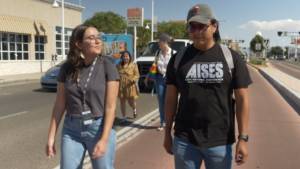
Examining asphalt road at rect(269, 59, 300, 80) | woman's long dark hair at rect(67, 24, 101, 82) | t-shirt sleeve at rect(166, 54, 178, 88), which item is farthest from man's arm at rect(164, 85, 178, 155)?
asphalt road at rect(269, 59, 300, 80)

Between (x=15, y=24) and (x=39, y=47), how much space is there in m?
3.79

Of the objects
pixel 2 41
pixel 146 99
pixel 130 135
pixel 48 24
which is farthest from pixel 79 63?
pixel 48 24

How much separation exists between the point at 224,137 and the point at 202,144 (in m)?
0.18

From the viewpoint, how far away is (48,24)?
Answer: 26.9m

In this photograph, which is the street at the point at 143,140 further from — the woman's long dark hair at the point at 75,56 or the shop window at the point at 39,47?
the shop window at the point at 39,47

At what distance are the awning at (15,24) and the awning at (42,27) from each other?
0.64m

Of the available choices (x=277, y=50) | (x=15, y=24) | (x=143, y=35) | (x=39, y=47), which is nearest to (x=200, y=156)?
(x=15, y=24)

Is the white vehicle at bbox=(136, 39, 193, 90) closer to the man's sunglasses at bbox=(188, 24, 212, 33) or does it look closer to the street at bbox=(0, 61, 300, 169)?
the street at bbox=(0, 61, 300, 169)

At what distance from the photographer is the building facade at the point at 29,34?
72.7 ft

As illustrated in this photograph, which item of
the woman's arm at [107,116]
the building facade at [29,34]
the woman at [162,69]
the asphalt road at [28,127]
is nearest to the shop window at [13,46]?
the building facade at [29,34]

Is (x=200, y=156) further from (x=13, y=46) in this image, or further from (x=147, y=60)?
(x=13, y=46)

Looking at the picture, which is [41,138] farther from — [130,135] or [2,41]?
[2,41]

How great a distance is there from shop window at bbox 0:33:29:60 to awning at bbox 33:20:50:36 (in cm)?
121

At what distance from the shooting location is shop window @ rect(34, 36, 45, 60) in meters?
25.7
